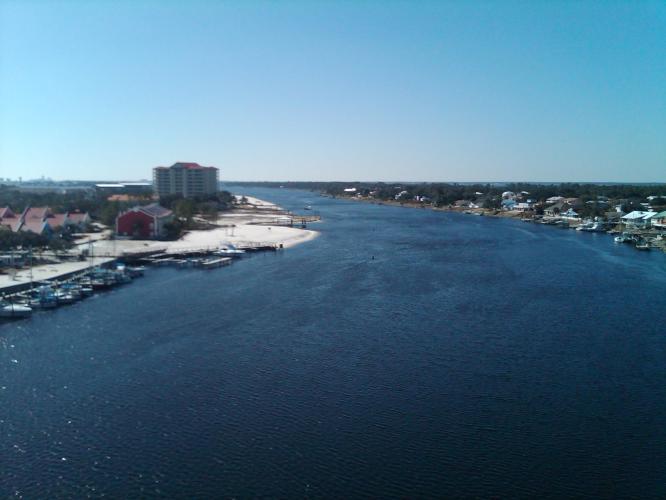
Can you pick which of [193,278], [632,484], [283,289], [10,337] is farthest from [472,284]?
[10,337]

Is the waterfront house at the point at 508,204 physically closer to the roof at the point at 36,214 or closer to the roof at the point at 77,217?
the roof at the point at 77,217

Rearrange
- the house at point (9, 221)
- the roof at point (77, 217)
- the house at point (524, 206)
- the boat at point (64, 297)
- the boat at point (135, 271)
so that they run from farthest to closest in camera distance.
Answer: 1. the house at point (524, 206)
2. the roof at point (77, 217)
3. the house at point (9, 221)
4. the boat at point (135, 271)
5. the boat at point (64, 297)

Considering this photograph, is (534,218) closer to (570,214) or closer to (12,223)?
(570,214)

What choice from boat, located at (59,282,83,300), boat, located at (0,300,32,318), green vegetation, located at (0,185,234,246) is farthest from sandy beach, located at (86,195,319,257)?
boat, located at (0,300,32,318)

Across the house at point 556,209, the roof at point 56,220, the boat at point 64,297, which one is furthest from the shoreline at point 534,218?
the roof at point 56,220

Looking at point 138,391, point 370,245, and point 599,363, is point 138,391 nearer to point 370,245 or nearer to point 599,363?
point 599,363

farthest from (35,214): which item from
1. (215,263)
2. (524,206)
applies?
(524,206)
